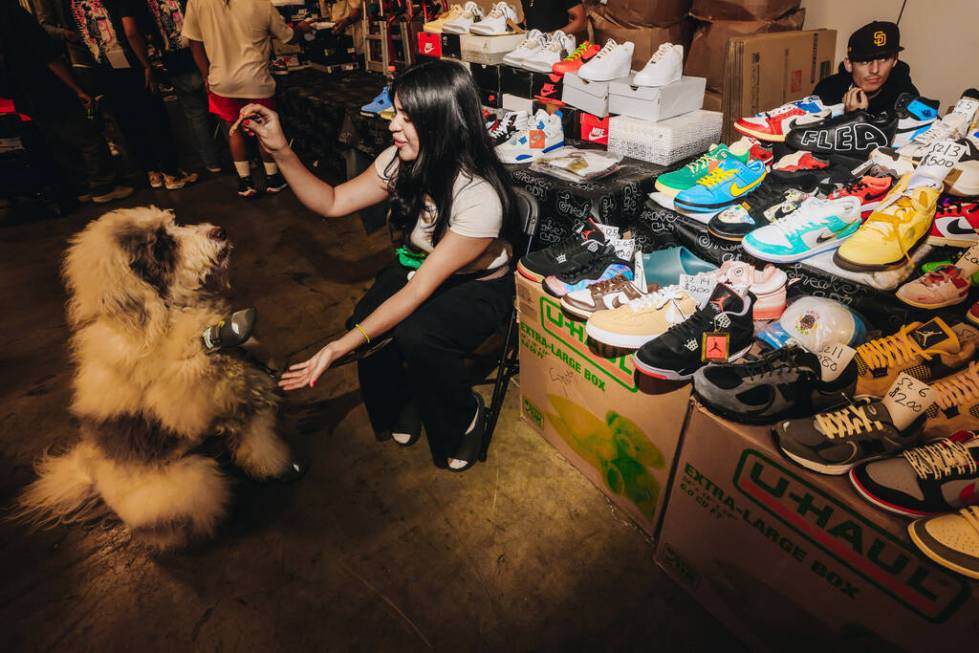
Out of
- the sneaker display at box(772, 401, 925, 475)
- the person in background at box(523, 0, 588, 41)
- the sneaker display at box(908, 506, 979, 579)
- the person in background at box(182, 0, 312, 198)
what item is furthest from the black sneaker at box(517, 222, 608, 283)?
the person in background at box(182, 0, 312, 198)

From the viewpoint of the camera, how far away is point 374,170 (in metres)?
2.11

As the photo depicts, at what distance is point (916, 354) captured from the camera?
1231mm

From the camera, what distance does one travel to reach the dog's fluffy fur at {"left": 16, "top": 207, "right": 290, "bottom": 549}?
147 centimetres

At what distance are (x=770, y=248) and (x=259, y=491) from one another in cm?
218

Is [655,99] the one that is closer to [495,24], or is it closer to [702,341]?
[495,24]

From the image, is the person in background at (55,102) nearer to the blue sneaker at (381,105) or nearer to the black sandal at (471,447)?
the blue sneaker at (381,105)

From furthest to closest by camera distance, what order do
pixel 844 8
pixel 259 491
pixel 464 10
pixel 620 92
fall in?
pixel 464 10 < pixel 844 8 < pixel 620 92 < pixel 259 491

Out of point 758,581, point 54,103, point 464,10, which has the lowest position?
point 758,581

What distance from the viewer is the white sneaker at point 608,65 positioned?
246 centimetres

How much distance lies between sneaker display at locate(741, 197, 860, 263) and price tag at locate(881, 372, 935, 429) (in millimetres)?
602

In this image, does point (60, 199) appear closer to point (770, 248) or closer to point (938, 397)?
point (770, 248)

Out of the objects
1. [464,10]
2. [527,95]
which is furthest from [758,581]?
[464,10]

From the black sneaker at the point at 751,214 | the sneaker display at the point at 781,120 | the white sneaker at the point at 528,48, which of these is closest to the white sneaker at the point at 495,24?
the white sneaker at the point at 528,48

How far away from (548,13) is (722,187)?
2.32 metres
